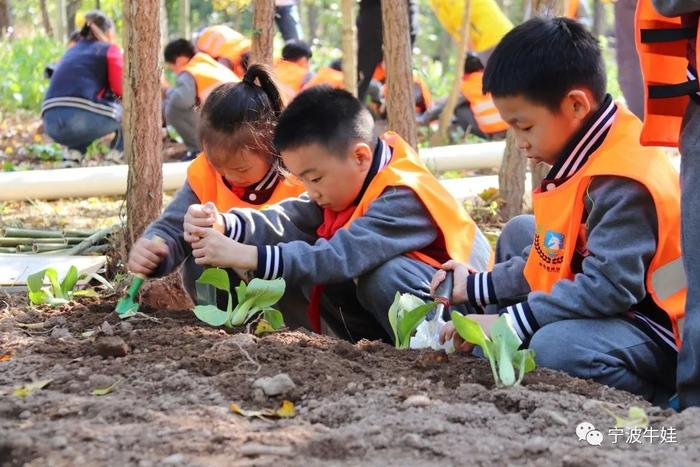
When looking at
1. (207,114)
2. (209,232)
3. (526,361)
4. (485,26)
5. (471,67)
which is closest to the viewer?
(526,361)

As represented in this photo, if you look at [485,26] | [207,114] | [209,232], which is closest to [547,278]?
[209,232]

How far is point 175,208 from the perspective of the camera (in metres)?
3.40

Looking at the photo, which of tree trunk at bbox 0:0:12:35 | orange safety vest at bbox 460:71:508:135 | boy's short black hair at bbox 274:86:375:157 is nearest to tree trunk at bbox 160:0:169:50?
boy's short black hair at bbox 274:86:375:157

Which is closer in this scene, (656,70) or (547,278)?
(656,70)

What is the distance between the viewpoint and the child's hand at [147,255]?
10.3 feet

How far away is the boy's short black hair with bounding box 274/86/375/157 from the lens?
3.04 meters

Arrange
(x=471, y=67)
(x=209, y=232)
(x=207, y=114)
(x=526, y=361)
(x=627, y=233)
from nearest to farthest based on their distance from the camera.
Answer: (x=526, y=361) → (x=627, y=233) → (x=209, y=232) → (x=207, y=114) → (x=471, y=67)

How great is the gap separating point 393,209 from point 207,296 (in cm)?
69

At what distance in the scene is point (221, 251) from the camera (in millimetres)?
2908

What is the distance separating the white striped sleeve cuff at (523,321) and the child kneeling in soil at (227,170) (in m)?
1.07

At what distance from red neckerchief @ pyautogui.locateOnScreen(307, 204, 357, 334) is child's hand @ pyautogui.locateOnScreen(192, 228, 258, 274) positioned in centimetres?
35

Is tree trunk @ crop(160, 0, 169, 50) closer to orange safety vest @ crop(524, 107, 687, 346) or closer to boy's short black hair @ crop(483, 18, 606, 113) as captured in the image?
boy's short black hair @ crop(483, 18, 606, 113)

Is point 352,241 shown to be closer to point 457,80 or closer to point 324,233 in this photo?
point 324,233

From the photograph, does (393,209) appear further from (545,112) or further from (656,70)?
(656,70)
